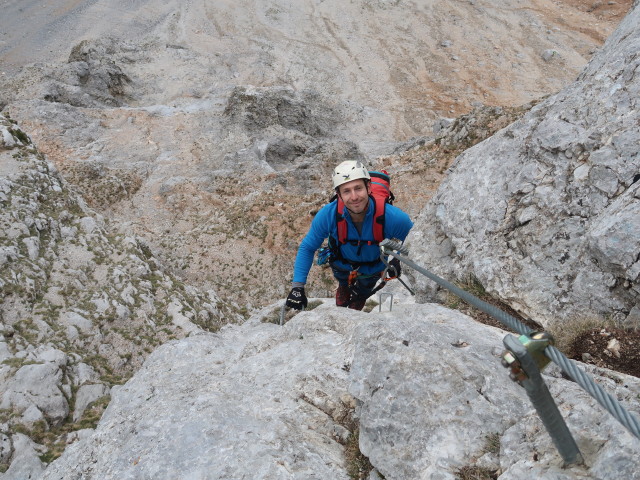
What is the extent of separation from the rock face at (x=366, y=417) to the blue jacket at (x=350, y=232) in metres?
1.27

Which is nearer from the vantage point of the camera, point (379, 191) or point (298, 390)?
point (298, 390)

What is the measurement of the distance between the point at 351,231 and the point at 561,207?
9.85 feet

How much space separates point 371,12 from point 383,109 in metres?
17.4

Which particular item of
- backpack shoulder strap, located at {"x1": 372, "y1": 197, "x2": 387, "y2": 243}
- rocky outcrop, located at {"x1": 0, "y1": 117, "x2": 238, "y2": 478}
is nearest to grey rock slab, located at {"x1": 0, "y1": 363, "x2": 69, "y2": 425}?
rocky outcrop, located at {"x1": 0, "y1": 117, "x2": 238, "y2": 478}

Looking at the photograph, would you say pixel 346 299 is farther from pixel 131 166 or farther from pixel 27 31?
pixel 27 31

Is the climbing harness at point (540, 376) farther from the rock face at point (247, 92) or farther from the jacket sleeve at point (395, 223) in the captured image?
the rock face at point (247, 92)

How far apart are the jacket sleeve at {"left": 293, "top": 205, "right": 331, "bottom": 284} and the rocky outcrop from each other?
6.27 metres

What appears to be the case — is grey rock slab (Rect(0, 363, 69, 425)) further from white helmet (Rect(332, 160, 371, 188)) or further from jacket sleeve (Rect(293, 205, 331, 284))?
white helmet (Rect(332, 160, 371, 188))

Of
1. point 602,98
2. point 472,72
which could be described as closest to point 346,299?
point 602,98

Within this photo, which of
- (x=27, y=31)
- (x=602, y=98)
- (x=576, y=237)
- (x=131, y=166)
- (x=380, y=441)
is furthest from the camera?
(x=27, y=31)

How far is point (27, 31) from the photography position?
42.1 m

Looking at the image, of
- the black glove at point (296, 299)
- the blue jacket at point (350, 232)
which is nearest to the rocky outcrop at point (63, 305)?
the black glove at point (296, 299)

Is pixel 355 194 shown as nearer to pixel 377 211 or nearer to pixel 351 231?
pixel 377 211

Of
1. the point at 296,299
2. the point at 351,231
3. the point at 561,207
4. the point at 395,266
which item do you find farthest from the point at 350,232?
the point at 561,207
